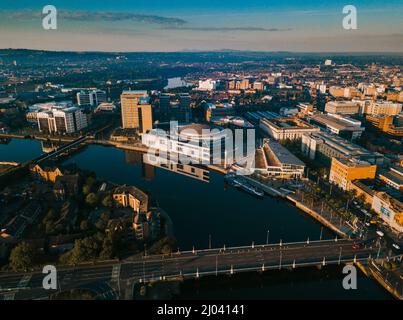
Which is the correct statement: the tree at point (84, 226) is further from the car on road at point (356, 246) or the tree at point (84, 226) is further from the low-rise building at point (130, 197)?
the car on road at point (356, 246)

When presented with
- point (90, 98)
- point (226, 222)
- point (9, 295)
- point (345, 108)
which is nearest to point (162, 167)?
point (226, 222)

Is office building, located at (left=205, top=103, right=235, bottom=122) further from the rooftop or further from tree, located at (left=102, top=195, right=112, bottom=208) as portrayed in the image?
tree, located at (left=102, top=195, right=112, bottom=208)

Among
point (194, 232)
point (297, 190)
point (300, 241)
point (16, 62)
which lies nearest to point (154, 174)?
point (194, 232)

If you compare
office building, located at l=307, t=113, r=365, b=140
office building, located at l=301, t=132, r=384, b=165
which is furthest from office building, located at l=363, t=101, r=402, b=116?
office building, located at l=301, t=132, r=384, b=165

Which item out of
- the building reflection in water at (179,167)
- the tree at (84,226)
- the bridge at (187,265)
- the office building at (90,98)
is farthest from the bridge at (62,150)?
the office building at (90,98)

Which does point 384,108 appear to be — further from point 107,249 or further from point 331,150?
point 107,249

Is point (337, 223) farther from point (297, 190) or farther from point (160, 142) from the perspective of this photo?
point (160, 142)
